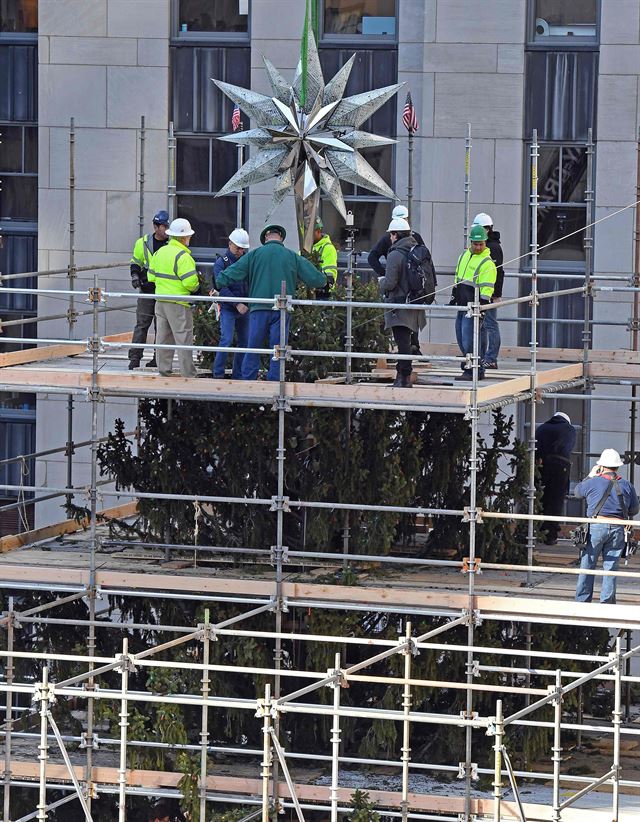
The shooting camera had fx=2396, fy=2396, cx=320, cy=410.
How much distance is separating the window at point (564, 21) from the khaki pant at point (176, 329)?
29.2 feet

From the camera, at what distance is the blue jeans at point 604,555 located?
1022 inches

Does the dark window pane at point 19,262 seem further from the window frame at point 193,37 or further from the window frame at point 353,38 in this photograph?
the window frame at point 353,38

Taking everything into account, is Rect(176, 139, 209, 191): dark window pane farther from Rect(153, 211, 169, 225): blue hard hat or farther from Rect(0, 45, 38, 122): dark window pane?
Rect(153, 211, 169, 225): blue hard hat

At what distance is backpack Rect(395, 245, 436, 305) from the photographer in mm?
26875

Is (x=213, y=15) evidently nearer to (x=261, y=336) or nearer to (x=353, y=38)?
(x=353, y=38)

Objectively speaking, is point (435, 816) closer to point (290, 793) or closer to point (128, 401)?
point (290, 793)

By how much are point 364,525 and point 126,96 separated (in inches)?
387

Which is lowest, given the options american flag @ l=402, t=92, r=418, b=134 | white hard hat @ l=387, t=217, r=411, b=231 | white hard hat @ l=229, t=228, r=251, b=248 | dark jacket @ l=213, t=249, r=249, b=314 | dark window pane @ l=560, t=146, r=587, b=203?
dark jacket @ l=213, t=249, r=249, b=314

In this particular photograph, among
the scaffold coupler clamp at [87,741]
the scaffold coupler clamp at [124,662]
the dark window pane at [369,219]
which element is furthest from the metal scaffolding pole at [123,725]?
the dark window pane at [369,219]

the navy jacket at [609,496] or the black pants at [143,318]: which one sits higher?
the black pants at [143,318]

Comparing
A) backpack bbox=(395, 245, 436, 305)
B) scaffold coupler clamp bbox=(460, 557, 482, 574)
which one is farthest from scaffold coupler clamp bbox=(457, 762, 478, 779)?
backpack bbox=(395, 245, 436, 305)

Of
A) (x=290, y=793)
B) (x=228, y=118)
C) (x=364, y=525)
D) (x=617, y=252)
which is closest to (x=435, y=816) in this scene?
(x=290, y=793)

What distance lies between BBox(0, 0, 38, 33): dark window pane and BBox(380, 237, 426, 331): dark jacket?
34.3ft

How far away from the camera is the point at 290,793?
25.7m
